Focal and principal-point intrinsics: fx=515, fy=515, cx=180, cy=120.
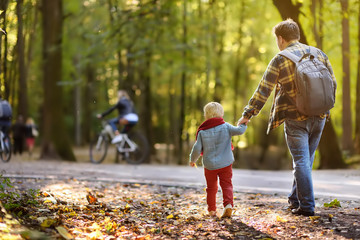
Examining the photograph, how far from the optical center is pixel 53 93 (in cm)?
1623

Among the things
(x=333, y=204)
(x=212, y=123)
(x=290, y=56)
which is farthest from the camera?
(x=333, y=204)

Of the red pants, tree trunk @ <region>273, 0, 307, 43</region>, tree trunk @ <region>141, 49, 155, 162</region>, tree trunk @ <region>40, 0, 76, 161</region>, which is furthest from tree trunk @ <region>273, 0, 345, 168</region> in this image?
tree trunk @ <region>141, 49, 155, 162</region>

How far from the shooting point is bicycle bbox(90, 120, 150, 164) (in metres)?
14.1

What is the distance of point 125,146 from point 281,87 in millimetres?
9516

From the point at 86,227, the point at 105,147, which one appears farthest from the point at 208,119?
the point at 105,147

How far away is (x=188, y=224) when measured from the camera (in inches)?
216

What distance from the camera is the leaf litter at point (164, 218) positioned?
15.9ft

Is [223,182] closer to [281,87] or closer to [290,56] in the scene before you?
[281,87]

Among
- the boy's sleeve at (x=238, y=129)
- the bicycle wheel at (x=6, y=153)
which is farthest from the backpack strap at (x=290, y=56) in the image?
the bicycle wheel at (x=6, y=153)

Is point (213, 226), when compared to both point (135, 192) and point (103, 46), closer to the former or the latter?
point (135, 192)

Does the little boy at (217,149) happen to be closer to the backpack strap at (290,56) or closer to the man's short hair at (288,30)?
the backpack strap at (290,56)

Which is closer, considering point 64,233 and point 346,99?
point 64,233

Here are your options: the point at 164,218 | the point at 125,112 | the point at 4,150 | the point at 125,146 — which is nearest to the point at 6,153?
the point at 4,150

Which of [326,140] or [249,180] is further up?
[326,140]
